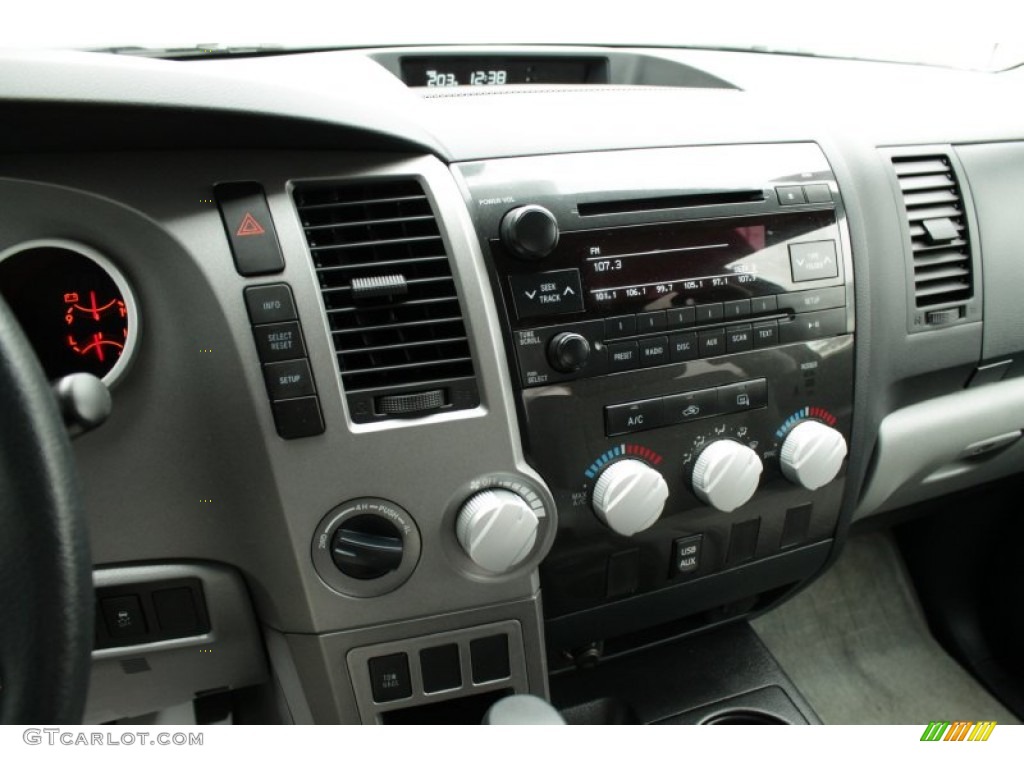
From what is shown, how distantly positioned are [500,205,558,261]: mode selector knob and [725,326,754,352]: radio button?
0.24m

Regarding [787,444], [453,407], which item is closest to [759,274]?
[787,444]

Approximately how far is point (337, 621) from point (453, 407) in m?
0.24

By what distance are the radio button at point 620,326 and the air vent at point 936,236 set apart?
0.44 m

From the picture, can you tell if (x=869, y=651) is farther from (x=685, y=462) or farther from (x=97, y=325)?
(x=97, y=325)

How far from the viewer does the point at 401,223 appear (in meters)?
0.75

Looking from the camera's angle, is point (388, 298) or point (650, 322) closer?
point (388, 298)

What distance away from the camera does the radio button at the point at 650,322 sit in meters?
0.84

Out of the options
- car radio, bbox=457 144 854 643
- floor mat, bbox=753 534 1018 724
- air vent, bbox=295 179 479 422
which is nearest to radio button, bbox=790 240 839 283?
car radio, bbox=457 144 854 643

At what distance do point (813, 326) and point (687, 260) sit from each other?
0.19m

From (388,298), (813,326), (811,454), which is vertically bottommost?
(811,454)

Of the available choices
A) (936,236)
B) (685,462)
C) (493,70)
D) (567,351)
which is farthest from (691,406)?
(493,70)

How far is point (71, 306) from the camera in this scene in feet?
2.28

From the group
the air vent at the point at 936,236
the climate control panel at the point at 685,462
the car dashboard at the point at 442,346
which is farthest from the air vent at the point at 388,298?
the air vent at the point at 936,236

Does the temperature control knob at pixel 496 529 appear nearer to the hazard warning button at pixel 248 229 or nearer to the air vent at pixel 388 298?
the air vent at pixel 388 298
